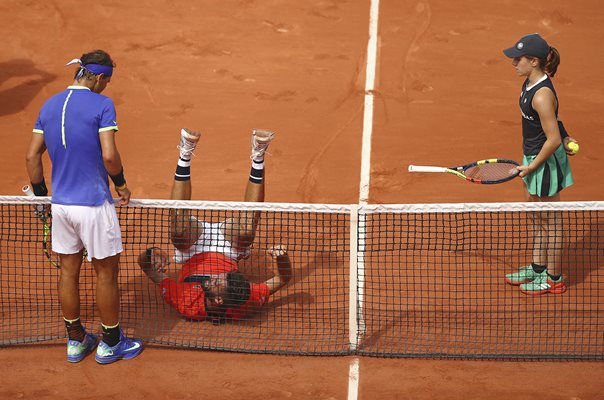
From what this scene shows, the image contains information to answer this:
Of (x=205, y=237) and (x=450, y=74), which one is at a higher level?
(x=450, y=74)

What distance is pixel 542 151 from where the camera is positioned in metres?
7.16

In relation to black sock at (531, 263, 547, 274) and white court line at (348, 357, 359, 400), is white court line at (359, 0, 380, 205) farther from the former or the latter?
white court line at (348, 357, 359, 400)

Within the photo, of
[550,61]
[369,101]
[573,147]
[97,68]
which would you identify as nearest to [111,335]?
[97,68]

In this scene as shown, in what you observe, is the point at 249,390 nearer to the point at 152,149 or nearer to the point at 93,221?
the point at 93,221

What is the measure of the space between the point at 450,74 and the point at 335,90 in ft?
5.37

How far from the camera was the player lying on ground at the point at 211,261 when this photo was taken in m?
7.21

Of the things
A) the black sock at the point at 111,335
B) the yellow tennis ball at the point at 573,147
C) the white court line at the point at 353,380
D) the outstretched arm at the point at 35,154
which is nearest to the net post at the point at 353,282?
the white court line at the point at 353,380

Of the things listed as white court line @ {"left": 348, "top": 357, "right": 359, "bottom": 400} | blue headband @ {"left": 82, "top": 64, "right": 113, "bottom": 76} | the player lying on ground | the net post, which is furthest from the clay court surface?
blue headband @ {"left": 82, "top": 64, "right": 113, "bottom": 76}

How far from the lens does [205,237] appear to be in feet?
25.3

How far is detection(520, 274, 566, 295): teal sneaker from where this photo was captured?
25.1ft

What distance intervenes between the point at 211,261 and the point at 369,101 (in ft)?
15.1

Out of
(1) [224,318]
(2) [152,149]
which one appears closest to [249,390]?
(1) [224,318]

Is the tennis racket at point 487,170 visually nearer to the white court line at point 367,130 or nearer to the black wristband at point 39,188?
the white court line at point 367,130

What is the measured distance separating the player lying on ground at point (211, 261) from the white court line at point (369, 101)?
2.13 meters
